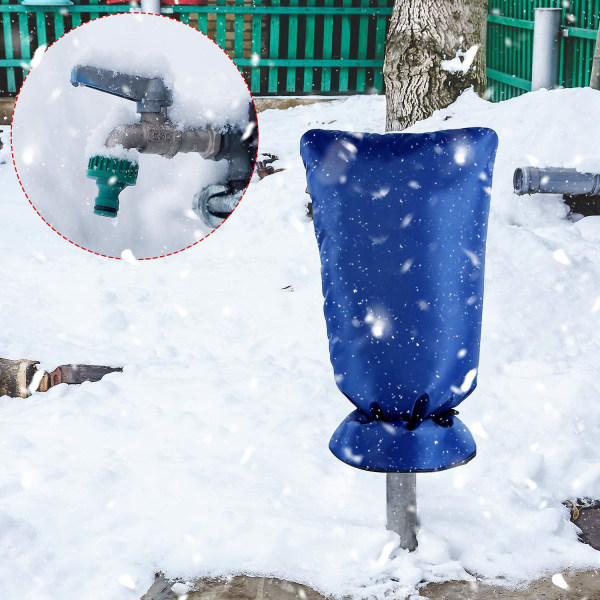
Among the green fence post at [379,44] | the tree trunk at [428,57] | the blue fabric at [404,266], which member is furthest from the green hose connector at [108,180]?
the green fence post at [379,44]

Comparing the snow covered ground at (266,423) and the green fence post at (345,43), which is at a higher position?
the green fence post at (345,43)

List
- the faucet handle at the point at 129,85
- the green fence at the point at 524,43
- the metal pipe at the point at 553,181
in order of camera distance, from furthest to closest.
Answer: the green fence at the point at 524,43 < the metal pipe at the point at 553,181 < the faucet handle at the point at 129,85

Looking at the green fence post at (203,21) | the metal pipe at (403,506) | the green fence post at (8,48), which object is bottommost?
the metal pipe at (403,506)

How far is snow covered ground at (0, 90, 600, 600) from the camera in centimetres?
234

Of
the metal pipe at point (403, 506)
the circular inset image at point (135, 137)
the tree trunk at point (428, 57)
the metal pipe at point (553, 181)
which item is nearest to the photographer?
the circular inset image at point (135, 137)

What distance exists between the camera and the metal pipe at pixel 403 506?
7.51ft

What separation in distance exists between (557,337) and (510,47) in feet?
16.6

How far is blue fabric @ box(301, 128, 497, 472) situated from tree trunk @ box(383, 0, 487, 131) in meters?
4.27

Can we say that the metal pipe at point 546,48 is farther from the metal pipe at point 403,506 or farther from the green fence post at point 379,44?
the metal pipe at point 403,506

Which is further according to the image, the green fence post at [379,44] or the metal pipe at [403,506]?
the green fence post at [379,44]

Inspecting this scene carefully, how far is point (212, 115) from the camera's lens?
1736mm

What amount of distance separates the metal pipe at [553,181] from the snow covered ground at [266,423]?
0.25m

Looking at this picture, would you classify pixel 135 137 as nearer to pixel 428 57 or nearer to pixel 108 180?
pixel 108 180

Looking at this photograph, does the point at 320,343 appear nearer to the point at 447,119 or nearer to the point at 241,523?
the point at 241,523
